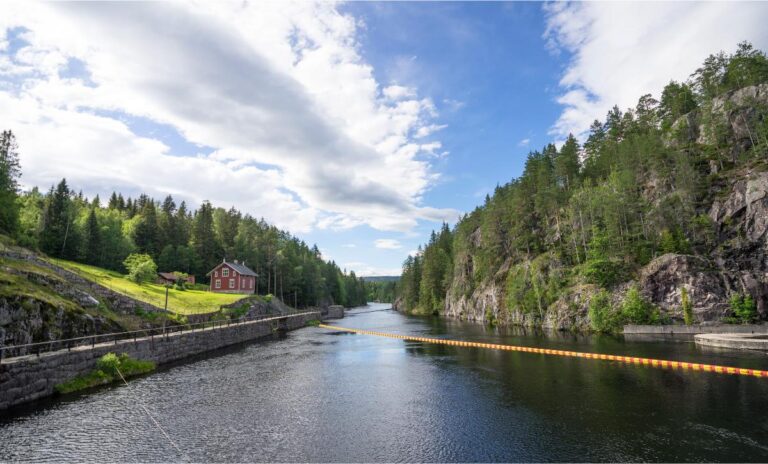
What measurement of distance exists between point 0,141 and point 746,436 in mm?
103173

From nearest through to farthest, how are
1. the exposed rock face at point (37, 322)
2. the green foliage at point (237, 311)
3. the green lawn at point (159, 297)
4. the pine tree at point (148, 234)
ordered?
the exposed rock face at point (37, 322) → the green lawn at point (159, 297) → the green foliage at point (237, 311) → the pine tree at point (148, 234)

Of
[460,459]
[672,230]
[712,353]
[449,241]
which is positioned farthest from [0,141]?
[449,241]

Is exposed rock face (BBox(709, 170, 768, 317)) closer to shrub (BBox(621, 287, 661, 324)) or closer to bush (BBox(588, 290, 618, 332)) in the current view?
shrub (BBox(621, 287, 661, 324))

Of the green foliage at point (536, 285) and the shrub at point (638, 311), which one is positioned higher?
the green foliage at point (536, 285)

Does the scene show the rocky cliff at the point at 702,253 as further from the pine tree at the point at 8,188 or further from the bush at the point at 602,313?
the pine tree at the point at 8,188

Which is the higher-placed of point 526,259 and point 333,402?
point 526,259

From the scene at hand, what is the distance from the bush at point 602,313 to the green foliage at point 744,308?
45.1 ft

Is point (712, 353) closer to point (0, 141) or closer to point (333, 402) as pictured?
point (333, 402)

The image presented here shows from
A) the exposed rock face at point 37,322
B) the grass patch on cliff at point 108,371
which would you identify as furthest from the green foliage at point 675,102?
the exposed rock face at point 37,322

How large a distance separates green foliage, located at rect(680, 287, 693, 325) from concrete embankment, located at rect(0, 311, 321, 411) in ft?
203


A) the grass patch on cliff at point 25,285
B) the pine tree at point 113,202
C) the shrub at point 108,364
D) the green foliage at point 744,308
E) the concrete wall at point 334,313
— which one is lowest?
the concrete wall at point 334,313

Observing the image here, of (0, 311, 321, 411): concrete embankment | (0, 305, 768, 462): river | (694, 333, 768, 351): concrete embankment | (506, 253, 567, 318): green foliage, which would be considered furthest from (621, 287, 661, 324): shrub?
(0, 311, 321, 411): concrete embankment

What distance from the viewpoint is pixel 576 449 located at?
51.6 feet

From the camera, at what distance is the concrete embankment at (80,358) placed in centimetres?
2198
